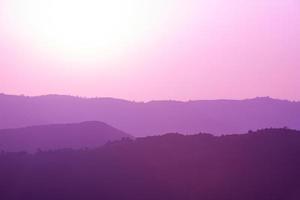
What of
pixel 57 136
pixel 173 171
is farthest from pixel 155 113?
pixel 173 171

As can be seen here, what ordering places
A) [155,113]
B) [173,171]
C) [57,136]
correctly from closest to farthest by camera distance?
1. [173,171]
2. [57,136]
3. [155,113]

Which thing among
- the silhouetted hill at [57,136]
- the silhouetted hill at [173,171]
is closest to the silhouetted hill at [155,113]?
the silhouetted hill at [57,136]

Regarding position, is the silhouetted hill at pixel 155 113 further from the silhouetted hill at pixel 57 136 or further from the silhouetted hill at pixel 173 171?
the silhouetted hill at pixel 173 171

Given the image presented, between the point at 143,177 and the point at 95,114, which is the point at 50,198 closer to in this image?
the point at 143,177

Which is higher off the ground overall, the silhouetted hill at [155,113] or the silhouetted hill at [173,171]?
the silhouetted hill at [155,113]

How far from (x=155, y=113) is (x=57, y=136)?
250ft

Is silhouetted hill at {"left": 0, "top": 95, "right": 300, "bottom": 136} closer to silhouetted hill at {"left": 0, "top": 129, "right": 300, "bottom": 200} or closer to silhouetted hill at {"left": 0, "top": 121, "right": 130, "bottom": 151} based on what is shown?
silhouetted hill at {"left": 0, "top": 121, "right": 130, "bottom": 151}

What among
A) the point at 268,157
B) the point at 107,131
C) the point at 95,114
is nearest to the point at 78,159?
the point at 268,157

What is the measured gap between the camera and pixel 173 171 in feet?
101

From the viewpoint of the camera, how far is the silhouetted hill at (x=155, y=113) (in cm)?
12625

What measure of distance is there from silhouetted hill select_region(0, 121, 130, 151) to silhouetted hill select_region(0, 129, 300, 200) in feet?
79.0

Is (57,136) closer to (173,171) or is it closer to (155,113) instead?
(173,171)

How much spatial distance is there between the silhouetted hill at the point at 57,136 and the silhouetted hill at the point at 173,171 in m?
24.1

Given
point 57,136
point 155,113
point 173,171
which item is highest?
point 155,113
